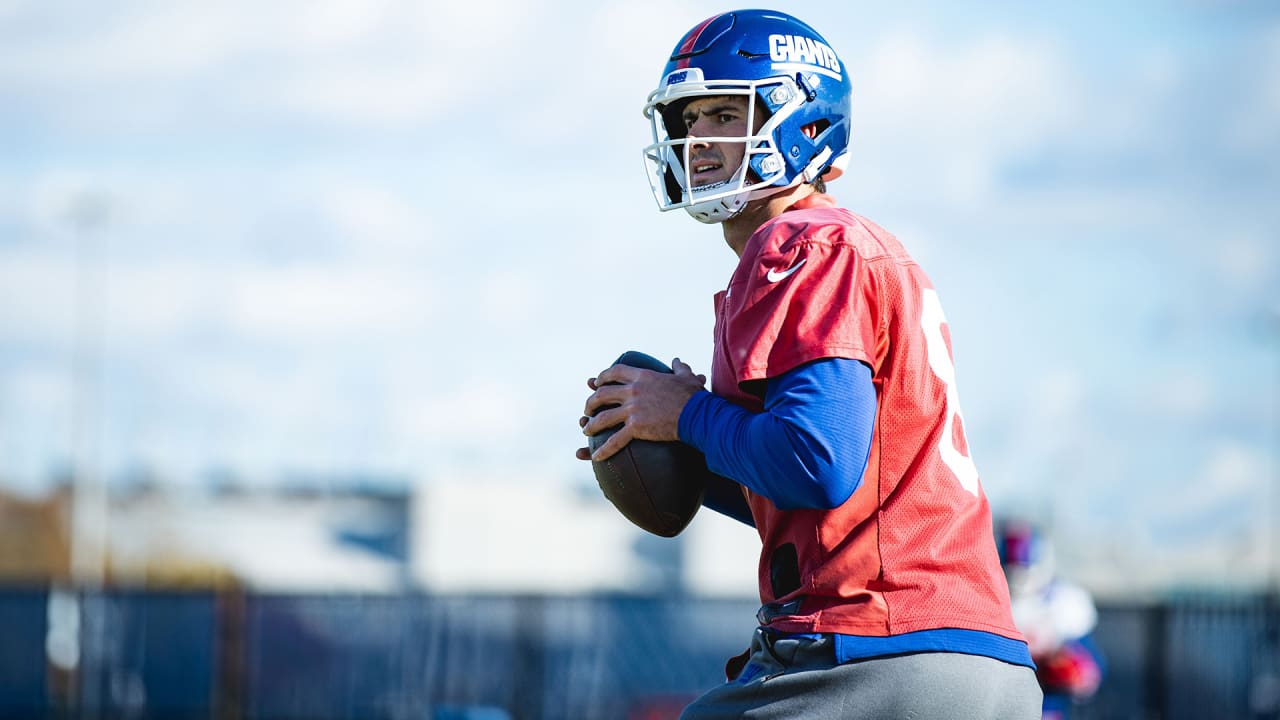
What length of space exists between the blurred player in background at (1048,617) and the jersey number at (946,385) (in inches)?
246

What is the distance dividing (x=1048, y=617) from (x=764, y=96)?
22.7 ft

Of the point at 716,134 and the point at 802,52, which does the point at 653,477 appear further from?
the point at 802,52

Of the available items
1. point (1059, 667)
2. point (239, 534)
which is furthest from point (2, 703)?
point (239, 534)

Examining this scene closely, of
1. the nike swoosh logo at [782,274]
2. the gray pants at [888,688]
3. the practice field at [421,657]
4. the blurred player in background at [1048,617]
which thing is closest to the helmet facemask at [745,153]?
the nike swoosh logo at [782,274]

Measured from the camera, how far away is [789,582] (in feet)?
10.1

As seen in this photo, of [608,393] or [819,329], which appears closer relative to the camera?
[819,329]

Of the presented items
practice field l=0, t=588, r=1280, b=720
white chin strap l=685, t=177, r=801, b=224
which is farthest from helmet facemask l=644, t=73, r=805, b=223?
practice field l=0, t=588, r=1280, b=720

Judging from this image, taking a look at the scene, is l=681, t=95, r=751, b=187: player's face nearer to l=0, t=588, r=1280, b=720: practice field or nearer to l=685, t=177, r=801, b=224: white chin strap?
l=685, t=177, r=801, b=224: white chin strap

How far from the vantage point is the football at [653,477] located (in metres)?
3.31

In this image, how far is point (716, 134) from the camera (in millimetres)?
3527

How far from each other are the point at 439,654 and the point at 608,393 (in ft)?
32.5

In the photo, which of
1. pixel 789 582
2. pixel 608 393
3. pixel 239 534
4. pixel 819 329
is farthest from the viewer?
pixel 239 534

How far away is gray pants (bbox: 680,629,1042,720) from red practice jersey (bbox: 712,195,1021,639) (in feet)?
0.19

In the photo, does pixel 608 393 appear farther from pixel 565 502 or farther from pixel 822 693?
pixel 565 502
